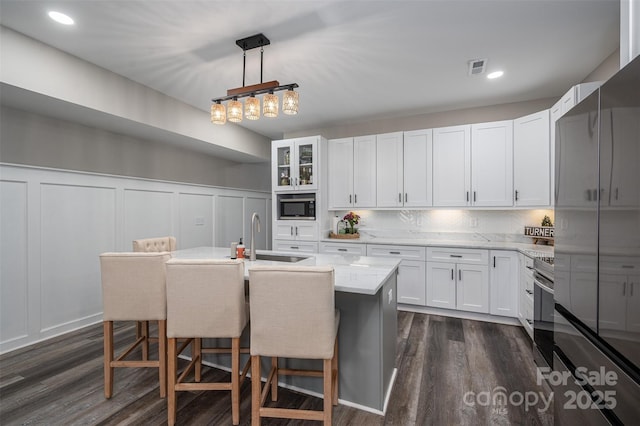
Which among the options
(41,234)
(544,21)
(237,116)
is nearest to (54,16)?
(237,116)

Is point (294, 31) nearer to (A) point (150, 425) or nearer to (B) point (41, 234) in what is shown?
(A) point (150, 425)

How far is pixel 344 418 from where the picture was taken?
1881mm

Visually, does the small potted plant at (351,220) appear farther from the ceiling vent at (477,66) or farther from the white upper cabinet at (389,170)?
the ceiling vent at (477,66)

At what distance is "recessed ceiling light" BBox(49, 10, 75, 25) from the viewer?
2.14 metres

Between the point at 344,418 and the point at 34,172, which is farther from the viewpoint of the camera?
the point at 34,172

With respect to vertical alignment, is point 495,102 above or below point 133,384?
above

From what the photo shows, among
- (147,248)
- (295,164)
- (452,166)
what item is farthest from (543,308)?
(147,248)

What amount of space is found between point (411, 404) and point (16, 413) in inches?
102

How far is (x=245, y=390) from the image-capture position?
2.19 metres

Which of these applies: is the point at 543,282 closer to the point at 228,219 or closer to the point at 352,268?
A: the point at 352,268

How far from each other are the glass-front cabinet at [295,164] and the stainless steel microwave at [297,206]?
0.46 ft

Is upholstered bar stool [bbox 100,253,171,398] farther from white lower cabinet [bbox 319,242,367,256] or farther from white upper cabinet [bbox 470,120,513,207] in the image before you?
white upper cabinet [bbox 470,120,513,207]

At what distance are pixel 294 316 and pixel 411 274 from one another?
262 centimetres

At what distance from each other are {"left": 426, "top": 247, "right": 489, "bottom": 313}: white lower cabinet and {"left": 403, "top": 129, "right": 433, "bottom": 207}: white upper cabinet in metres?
0.74
